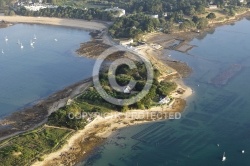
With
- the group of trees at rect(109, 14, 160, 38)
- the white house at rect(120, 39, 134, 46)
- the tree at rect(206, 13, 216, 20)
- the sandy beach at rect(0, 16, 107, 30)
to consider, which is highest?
the tree at rect(206, 13, 216, 20)

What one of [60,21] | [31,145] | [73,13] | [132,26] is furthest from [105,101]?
[73,13]

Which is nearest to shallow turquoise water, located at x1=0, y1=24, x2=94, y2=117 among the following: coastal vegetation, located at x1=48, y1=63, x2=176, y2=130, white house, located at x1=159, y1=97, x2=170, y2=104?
coastal vegetation, located at x1=48, y1=63, x2=176, y2=130

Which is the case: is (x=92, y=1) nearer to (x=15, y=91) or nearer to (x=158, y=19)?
(x=158, y=19)

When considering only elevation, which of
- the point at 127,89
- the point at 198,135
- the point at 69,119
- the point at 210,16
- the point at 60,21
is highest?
the point at 210,16

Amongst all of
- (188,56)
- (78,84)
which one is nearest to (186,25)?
(188,56)

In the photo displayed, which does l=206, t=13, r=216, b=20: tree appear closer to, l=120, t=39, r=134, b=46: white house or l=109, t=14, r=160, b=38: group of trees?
l=109, t=14, r=160, b=38: group of trees

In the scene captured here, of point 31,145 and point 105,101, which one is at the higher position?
point 105,101

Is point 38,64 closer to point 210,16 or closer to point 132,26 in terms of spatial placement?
point 132,26
